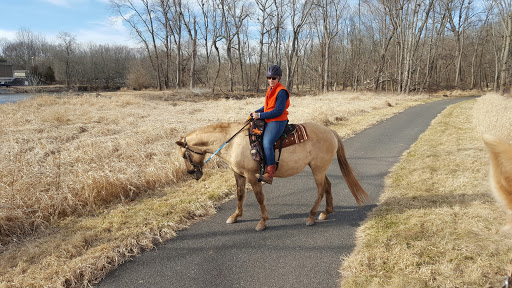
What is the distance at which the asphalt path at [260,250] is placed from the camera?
3.22 m

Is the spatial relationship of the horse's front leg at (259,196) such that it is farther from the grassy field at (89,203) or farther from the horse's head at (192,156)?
the grassy field at (89,203)

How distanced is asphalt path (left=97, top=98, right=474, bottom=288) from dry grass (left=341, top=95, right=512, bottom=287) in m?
0.29

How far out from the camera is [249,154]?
14.2 feet

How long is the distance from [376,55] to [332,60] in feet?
26.7

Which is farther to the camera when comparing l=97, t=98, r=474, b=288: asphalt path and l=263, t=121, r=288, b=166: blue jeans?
l=263, t=121, r=288, b=166: blue jeans

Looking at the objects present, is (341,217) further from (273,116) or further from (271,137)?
(273,116)

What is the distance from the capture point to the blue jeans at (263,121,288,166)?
4242mm

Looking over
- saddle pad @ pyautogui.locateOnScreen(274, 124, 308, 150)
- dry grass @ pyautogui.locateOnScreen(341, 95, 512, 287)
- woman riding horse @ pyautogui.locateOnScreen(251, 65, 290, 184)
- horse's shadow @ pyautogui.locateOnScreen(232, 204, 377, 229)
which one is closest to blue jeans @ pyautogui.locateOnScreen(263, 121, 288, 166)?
woman riding horse @ pyautogui.locateOnScreen(251, 65, 290, 184)

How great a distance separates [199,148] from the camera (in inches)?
180

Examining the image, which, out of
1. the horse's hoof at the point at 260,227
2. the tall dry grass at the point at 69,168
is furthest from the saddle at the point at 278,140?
the tall dry grass at the point at 69,168

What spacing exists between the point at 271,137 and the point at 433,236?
107 inches

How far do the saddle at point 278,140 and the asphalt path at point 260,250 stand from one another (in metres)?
1.13

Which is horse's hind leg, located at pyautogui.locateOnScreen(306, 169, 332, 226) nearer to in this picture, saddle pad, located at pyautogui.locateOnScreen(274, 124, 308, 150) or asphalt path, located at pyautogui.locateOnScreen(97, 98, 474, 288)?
asphalt path, located at pyautogui.locateOnScreen(97, 98, 474, 288)

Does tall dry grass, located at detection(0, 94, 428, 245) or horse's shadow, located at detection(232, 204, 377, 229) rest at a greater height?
tall dry grass, located at detection(0, 94, 428, 245)
